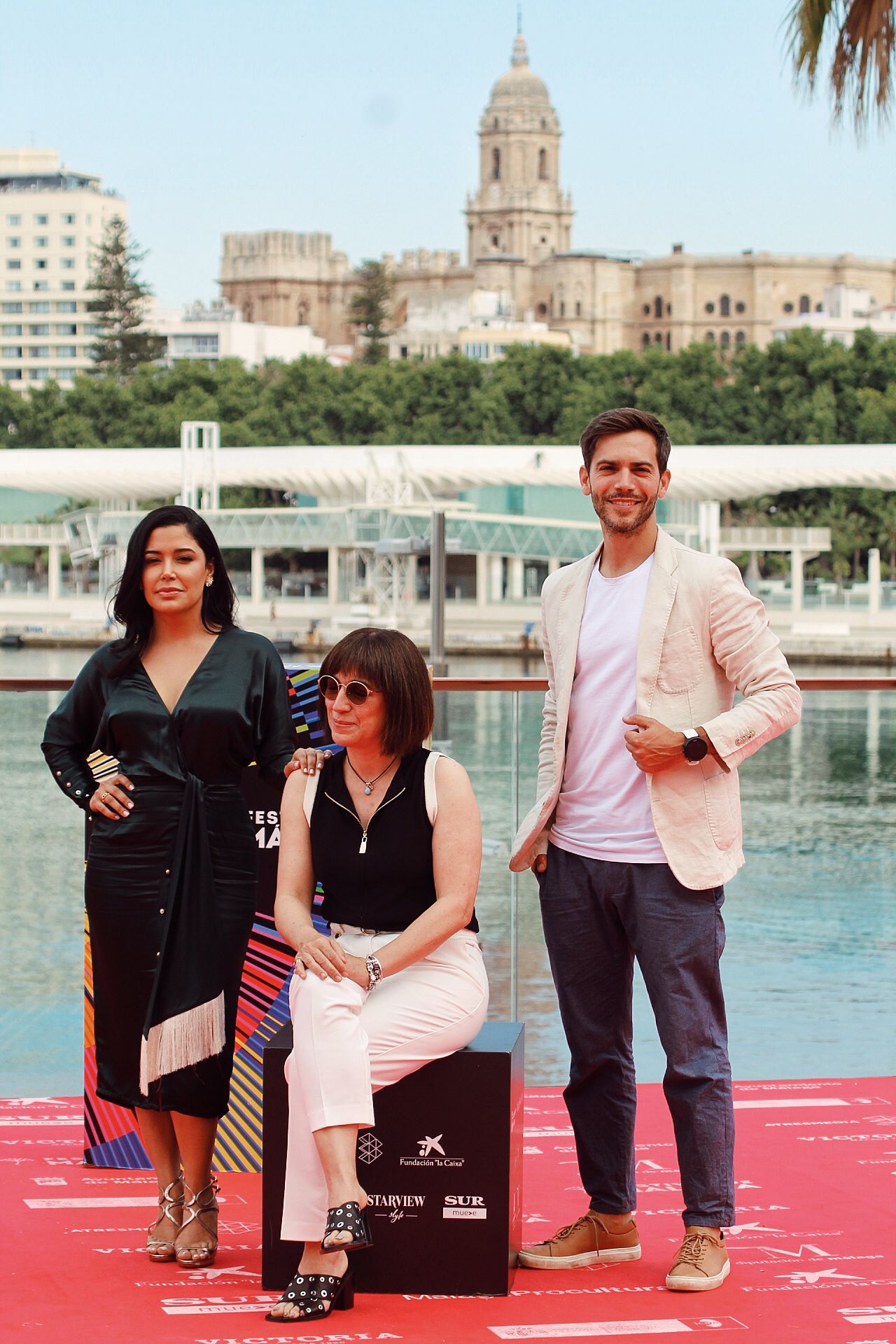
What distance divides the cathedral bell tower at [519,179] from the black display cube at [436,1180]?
332 ft

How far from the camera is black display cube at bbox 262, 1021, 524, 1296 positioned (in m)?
2.00

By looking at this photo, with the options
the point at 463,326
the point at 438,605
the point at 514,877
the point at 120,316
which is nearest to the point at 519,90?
the point at 463,326

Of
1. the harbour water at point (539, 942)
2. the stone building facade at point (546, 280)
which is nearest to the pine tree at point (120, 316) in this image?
the stone building facade at point (546, 280)

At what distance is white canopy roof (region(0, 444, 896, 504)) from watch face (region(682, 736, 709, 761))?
123 ft

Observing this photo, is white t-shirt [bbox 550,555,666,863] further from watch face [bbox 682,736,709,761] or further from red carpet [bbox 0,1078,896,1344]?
red carpet [bbox 0,1078,896,1344]

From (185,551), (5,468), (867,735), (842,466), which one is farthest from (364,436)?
(185,551)

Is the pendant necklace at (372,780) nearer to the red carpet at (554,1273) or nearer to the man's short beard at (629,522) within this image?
the man's short beard at (629,522)

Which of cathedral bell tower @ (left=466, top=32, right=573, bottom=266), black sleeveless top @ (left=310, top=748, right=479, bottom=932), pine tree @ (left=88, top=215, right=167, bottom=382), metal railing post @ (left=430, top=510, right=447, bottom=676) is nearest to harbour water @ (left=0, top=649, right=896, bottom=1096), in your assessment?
black sleeveless top @ (left=310, top=748, right=479, bottom=932)

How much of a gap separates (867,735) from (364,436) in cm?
4930

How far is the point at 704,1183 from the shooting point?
6.81 feet

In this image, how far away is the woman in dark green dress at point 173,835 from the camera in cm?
211

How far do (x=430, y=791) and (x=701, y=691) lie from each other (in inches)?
14.0

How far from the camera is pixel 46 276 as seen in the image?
3440 inches

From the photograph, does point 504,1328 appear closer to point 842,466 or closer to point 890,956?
point 890,956
